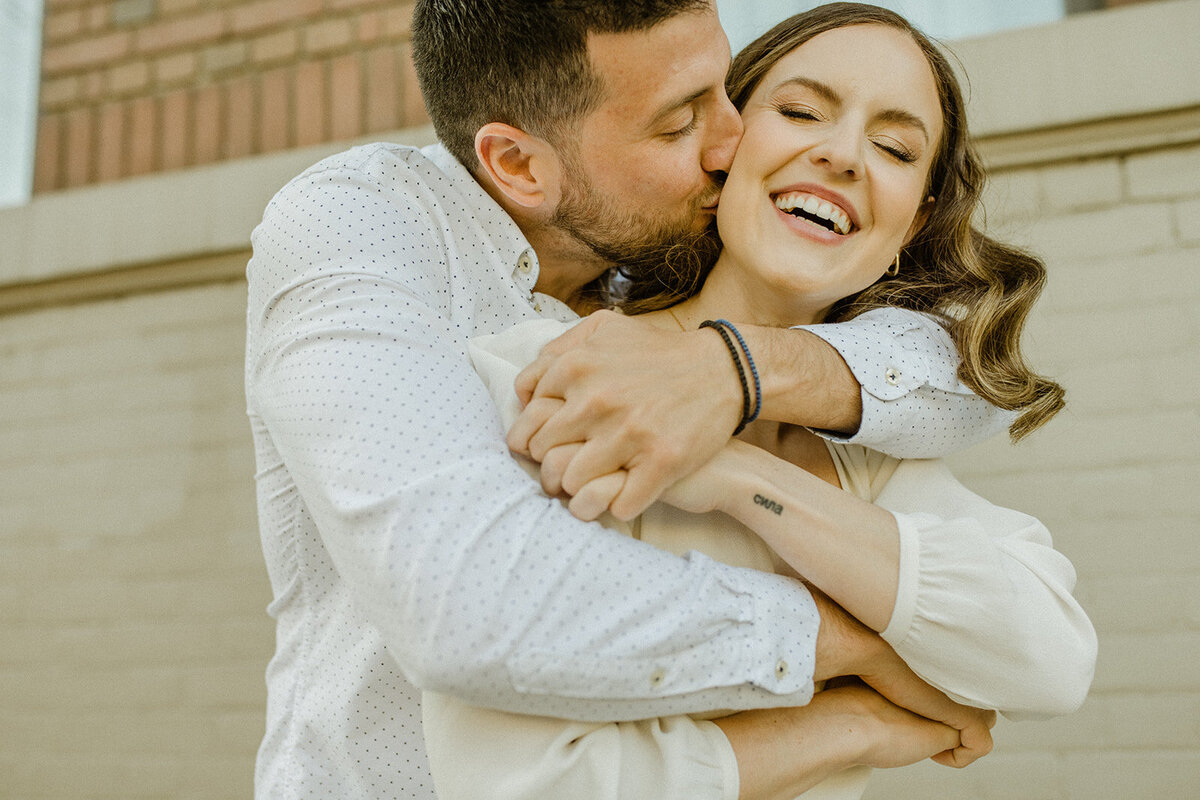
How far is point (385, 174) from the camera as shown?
1.41 metres

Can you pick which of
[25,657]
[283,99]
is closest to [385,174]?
[283,99]

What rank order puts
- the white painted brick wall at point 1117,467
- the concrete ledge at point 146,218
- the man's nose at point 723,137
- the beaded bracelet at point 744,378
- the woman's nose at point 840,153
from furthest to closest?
the concrete ledge at point 146,218
the white painted brick wall at point 1117,467
the man's nose at point 723,137
the woman's nose at point 840,153
the beaded bracelet at point 744,378

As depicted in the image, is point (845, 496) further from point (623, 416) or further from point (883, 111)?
point (883, 111)

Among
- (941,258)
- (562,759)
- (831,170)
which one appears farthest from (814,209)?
(562,759)

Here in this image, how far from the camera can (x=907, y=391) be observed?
1.32m

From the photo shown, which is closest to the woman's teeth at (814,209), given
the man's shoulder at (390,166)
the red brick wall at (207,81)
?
the man's shoulder at (390,166)

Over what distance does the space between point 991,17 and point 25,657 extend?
3.58 metres

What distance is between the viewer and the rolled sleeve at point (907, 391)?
131 cm

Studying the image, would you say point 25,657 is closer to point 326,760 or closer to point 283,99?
point 283,99

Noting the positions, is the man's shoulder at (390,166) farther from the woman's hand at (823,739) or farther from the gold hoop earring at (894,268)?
the woman's hand at (823,739)

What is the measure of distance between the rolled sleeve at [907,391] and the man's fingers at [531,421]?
1.33 ft

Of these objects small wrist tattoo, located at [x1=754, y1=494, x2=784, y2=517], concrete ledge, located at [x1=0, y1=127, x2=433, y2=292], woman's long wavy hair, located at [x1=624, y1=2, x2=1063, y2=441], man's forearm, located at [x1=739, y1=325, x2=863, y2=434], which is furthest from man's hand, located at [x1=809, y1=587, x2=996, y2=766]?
concrete ledge, located at [x1=0, y1=127, x2=433, y2=292]

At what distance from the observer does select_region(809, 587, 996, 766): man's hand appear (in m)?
1.18

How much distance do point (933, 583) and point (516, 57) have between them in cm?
105
